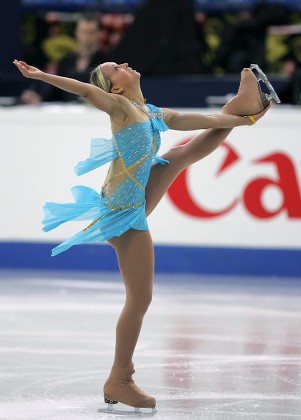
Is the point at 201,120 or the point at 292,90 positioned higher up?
the point at 201,120

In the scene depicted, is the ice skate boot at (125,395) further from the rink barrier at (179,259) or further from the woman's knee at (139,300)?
the rink barrier at (179,259)

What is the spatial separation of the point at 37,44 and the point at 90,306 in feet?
20.0

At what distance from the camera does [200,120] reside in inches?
172

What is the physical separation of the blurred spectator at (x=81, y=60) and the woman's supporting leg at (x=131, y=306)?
5.28 m

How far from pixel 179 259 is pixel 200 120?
464cm

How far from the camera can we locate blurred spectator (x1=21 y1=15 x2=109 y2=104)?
966cm

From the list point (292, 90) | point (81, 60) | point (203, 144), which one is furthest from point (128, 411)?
point (81, 60)

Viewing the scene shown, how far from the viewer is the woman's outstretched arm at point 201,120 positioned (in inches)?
172

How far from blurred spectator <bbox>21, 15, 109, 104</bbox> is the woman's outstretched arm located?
508 centimetres

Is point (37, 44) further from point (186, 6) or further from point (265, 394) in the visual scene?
point (265, 394)

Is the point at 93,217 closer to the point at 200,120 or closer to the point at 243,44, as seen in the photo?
the point at 200,120

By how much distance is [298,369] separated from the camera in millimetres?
5266

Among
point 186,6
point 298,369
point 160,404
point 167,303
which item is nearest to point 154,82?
point 186,6

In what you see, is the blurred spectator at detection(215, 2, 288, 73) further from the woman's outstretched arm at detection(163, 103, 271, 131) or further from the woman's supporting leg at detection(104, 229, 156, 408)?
the woman's supporting leg at detection(104, 229, 156, 408)
